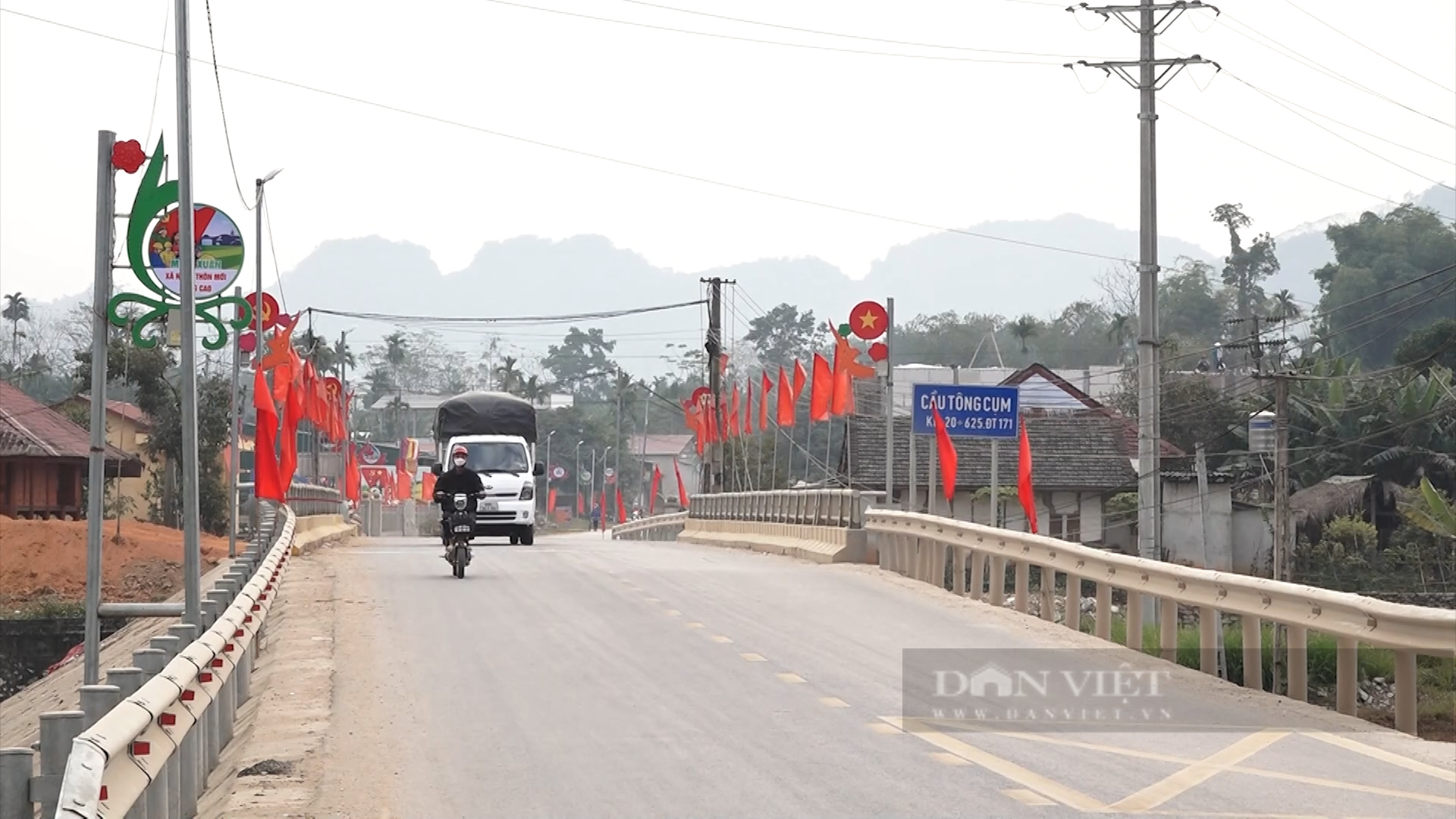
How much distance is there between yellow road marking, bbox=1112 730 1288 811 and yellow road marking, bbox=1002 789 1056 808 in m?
0.36

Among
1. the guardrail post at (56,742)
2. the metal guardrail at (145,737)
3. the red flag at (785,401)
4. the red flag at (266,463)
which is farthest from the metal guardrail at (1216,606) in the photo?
the red flag at (785,401)

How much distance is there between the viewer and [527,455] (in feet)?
135

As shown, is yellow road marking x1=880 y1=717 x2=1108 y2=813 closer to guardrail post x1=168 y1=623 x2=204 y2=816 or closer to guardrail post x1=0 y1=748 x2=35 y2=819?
guardrail post x1=168 y1=623 x2=204 y2=816

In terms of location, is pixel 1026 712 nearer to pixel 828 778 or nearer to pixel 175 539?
pixel 828 778

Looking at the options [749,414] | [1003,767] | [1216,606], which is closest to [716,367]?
[749,414]

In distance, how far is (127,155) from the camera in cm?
1562

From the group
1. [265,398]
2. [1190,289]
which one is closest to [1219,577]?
[265,398]

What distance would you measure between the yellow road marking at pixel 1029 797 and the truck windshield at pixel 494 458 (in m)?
30.7

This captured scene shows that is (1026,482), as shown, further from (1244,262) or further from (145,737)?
(1244,262)

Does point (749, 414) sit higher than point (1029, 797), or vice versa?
point (749, 414)

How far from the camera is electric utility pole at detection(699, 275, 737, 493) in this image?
5781 cm

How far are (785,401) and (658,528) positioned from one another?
13980 mm

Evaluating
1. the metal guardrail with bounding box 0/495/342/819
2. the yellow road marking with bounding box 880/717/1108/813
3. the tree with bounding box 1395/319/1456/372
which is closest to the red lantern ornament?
the metal guardrail with bounding box 0/495/342/819

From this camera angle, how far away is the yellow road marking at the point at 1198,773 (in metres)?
9.72
